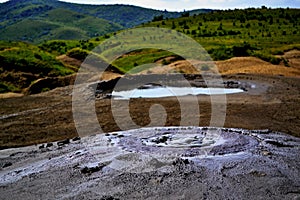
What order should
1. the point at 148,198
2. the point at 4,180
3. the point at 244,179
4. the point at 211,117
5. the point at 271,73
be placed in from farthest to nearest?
the point at 271,73 < the point at 211,117 < the point at 4,180 < the point at 244,179 < the point at 148,198

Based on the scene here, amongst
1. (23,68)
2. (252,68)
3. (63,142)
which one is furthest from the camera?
(252,68)

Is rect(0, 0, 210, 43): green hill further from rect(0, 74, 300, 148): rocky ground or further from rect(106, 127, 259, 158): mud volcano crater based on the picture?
rect(106, 127, 259, 158): mud volcano crater

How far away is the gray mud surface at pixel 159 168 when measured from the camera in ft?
17.6

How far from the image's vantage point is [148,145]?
782 centimetres

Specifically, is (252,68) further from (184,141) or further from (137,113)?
(184,141)

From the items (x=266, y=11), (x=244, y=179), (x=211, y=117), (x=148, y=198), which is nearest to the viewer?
(x=148, y=198)

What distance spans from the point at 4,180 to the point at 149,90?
11.9 m

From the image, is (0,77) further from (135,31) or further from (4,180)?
(135,31)

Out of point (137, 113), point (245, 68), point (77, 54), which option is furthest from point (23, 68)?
point (245, 68)

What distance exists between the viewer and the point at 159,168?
6215 millimetres

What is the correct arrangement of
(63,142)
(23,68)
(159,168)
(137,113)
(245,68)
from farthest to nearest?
(245,68)
(23,68)
(137,113)
(63,142)
(159,168)

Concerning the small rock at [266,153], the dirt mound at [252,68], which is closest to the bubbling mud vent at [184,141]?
the small rock at [266,153]

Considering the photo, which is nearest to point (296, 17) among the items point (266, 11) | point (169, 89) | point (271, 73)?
point (266, 11)

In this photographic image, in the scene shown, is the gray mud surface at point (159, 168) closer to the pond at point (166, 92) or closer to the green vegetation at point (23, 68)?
the pond at point (166, 92)
